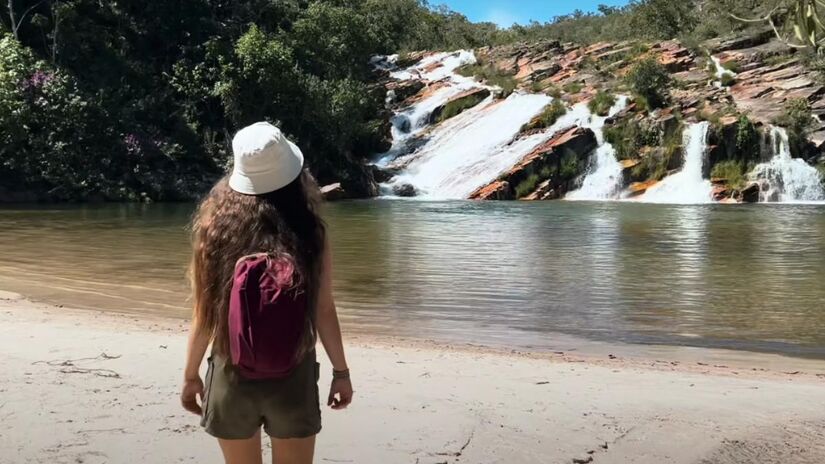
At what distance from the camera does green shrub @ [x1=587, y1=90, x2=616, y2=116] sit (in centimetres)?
3575

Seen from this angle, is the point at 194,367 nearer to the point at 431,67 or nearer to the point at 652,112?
the point at 652,112

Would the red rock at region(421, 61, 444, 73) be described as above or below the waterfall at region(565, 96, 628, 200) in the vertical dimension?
above

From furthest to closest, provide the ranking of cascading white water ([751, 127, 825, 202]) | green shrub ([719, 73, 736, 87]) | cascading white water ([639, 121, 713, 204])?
green shrub ([719, 73, 736, 87]), cascading white water ([639, 121, 713, 204]), cascading white water ([751, 127, 825, 202])

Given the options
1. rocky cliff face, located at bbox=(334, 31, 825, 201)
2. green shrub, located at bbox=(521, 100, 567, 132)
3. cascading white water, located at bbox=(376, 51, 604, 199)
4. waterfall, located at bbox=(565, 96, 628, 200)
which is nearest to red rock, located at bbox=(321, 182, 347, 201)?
cascading white water, located at bbox=(376, 51, 604, 199)

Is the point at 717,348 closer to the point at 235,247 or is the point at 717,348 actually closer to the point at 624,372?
the point at 624,372

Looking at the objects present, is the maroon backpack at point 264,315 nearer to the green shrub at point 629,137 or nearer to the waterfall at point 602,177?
the waterfall at point 602,177

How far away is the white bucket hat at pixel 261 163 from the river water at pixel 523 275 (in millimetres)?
5476

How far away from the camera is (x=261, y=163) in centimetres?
248

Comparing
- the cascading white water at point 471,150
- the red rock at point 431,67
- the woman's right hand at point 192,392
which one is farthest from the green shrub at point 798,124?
the woman's right hand at point 192,392

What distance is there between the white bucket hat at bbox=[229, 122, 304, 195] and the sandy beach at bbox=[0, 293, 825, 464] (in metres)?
1.79

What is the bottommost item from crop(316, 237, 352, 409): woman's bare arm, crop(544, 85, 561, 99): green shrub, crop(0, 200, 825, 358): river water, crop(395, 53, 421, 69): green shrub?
crop(0, 200, 825, 358): river water

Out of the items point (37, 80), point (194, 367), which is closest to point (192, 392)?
point (194, 367)

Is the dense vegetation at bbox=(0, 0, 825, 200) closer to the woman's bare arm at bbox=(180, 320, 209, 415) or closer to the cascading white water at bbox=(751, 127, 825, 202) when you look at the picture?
the cascading white water at bbox=(751, 127, 825, 202)

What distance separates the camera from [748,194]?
29609 millimetres
